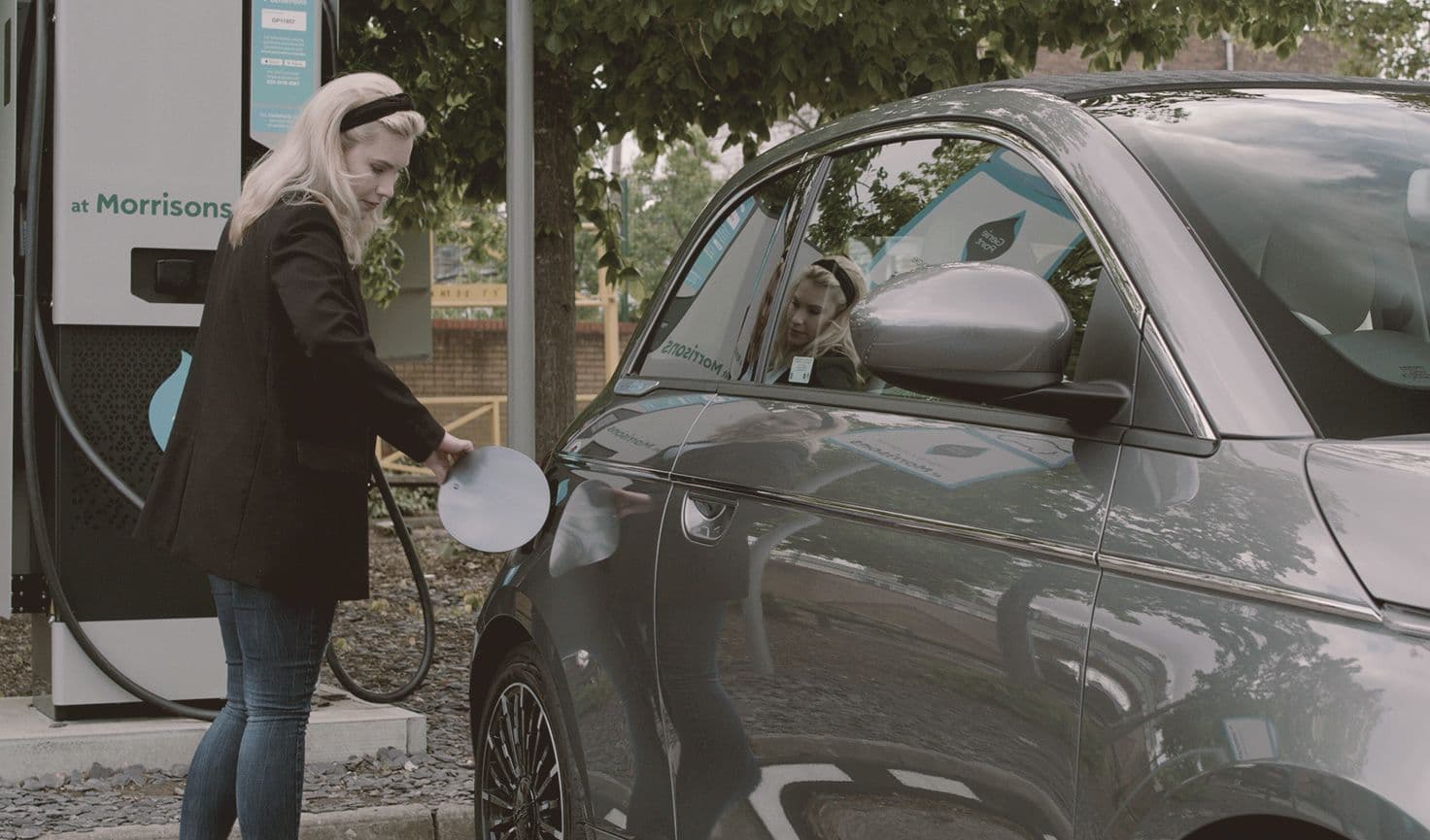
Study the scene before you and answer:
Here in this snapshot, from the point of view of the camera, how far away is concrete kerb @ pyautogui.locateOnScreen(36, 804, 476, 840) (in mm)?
5070

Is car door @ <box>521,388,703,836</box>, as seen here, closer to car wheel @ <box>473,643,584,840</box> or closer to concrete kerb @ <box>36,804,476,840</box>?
car wheel @ <box>473,643,584,840</box>

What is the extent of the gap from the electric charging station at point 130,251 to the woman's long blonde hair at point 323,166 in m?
2.14

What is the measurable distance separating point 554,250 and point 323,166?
21.4ft

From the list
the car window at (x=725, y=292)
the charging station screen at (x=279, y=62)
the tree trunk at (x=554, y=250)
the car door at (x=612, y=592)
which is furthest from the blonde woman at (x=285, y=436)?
the tree trunk at (x=554, y=250)

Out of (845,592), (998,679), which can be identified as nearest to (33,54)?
(845,592)

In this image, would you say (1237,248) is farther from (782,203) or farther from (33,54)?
(33,54)

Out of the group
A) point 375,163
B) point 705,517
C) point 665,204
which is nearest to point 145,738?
point 375,163

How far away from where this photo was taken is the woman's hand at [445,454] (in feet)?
13.2

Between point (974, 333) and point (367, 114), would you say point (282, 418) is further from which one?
point (974, 333)

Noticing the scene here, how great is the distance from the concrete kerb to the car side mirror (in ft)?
9.75

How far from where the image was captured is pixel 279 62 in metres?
6.18

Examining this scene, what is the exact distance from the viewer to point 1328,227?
2.70 metres

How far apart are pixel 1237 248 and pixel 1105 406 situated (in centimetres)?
32

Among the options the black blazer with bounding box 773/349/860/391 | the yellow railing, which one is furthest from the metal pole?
the yellow railing
